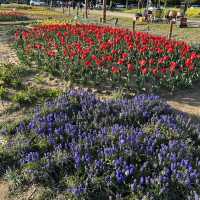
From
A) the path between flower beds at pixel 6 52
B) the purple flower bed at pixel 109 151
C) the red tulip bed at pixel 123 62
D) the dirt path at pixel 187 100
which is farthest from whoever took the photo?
the path between flower beds at pixel 6 52

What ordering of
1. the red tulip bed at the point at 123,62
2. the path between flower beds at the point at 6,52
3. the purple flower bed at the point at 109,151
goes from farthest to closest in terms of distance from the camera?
1. the path between flower beds at the point at 6,52
2. the red tulip bed at the point at 123,62
3. the purple flower bed at the point at 109,151

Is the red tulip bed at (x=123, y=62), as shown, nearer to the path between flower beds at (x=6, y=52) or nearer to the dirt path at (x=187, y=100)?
the dirt path at (x=187, y=100)

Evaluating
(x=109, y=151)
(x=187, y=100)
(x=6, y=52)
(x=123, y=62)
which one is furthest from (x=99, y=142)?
(x=6, y=52)

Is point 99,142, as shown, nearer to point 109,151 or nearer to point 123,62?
point 109,151

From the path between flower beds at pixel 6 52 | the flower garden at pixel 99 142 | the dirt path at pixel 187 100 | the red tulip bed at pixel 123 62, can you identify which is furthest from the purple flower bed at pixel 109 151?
the path between flower beds at pixel 6 52

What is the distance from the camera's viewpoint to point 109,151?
15.8ft

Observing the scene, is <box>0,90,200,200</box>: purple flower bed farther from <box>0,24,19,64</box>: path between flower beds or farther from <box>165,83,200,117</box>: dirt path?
<box>0,24,19,64</box>: path between flower beds

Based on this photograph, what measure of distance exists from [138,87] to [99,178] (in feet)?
13.0

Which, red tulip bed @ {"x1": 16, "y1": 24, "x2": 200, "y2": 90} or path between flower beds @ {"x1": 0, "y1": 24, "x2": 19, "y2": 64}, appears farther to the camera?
path between flower beds @ {"x1": 0, "y1": 24, "x2": 19, "y2": 64}

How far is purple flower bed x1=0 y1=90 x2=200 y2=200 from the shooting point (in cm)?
431

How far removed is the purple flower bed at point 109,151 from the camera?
4.31 metres

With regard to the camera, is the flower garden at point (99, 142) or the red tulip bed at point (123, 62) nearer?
the flower garden at point (99, 142)

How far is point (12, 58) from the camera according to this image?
1174 cm

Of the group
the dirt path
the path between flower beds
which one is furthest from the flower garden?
the path between flower beds
